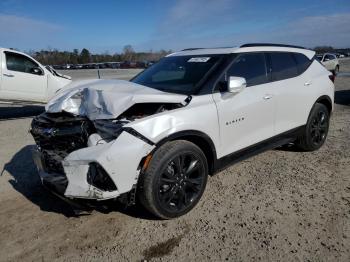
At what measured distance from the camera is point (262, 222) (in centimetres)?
347

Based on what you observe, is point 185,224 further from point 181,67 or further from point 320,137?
point 320,137

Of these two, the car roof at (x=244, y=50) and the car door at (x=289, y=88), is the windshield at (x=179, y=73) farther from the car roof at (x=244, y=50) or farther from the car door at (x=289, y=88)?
the car door at (x=289, y=88)

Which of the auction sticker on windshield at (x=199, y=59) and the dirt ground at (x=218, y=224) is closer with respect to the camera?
the dirt ground at (x=218, y=224)

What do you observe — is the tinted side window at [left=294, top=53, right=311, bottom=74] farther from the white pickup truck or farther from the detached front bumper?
the white pickup truck

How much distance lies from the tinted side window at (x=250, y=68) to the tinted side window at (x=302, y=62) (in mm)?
893

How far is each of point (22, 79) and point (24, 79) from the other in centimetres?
6

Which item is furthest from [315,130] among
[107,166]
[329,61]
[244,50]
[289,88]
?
[329,61]

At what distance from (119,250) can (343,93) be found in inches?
485

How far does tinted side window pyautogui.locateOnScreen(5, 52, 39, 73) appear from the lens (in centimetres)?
927

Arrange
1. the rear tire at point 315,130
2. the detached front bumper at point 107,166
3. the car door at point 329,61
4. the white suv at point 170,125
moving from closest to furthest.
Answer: the detached front bumper at point 107,166 → the white suv at point 170,125 → the rear tire at point 315,130 → the car door at point 329,61

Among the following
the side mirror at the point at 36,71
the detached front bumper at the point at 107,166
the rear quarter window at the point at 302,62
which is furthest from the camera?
the side mirror at the point at 36,71

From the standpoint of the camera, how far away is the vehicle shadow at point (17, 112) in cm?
1052

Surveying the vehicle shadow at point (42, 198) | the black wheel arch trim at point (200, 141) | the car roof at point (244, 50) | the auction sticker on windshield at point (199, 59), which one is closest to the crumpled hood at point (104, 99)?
the black wheel arch trim at point (200, 141)

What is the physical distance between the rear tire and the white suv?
15.6 inches
